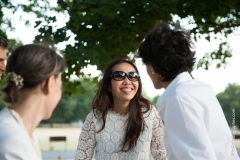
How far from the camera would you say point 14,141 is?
2326 millimetres

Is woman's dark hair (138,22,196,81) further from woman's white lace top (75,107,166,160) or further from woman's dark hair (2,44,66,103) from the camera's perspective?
woman's white lace top (75,107,166,160)

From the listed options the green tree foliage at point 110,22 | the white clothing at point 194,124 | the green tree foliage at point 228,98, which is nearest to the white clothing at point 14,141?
the white clothing at point 194,124

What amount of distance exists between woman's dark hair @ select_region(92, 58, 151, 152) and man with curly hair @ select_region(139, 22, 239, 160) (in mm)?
1530

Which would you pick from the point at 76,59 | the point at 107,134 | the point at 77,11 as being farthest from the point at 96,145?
the point at 77,11

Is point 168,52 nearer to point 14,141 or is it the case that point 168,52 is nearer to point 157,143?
point 14,141

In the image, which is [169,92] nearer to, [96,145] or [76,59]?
[96,145]

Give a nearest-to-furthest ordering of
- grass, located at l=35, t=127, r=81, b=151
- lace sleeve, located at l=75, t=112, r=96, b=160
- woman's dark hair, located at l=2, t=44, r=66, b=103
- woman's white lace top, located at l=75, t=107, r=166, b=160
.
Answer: woman's dark hair, located at l=2, t=44, r=66, b=103
woman's white lace top, located at l=75, t=107, r=166, b=160
lace sleeve, located at l=75, t=112, r=96, b=160
grass, located at l=35, t=127, r=81, b=151

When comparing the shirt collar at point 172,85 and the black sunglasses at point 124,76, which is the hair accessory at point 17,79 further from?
the black sunglasses at point 124,76

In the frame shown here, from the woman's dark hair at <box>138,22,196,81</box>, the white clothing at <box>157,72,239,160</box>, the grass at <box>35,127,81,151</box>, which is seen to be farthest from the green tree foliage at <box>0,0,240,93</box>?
the grass at <box>35,127,81,151</box>

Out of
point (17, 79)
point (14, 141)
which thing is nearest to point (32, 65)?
point (17, 79)

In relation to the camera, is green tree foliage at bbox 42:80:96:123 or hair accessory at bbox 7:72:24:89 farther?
green tree foliage at bbox 42:80:96:123

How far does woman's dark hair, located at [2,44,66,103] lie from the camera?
96.8 inches

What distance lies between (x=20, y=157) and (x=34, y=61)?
A: 438mm

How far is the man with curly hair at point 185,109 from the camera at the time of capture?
2975mm
